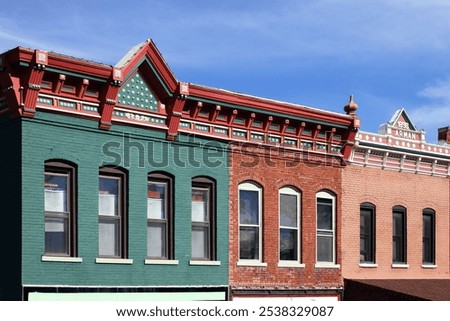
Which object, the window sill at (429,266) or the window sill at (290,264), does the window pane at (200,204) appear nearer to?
the window sill at (290,264)

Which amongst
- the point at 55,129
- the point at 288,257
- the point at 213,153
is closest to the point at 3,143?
the point at 55,129

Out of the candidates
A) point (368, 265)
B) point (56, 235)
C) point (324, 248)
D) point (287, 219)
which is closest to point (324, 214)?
point (324, 248)

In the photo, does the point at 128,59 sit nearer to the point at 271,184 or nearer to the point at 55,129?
the point at 55,129

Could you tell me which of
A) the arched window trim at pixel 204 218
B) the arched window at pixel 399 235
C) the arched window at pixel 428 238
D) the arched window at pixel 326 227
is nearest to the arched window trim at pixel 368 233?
the arched window at pixel 399 235

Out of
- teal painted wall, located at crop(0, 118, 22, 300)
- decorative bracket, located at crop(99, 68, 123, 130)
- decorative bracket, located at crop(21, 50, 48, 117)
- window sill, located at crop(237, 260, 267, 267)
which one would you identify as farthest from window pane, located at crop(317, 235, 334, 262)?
decorative bracket, located at crop(21, 50, 48, 117)

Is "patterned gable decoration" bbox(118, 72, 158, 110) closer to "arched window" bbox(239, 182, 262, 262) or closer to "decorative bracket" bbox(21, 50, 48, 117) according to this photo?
"decorative bracket" bbox(21, 50, 48, 117)

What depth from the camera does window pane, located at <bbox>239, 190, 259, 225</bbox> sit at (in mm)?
21578

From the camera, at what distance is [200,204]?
68.2 feet

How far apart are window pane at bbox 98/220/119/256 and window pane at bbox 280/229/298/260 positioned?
5366 mm

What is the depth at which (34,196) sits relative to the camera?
1741cm

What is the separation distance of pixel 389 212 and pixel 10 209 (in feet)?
41.2

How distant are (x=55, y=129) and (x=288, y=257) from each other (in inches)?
319

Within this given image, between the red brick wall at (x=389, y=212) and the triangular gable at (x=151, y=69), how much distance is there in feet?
22.9

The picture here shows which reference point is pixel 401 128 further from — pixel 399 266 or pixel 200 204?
pixel 200 204
